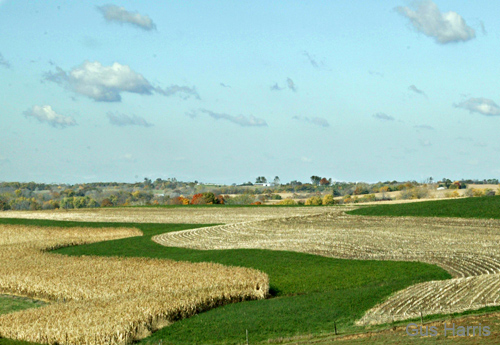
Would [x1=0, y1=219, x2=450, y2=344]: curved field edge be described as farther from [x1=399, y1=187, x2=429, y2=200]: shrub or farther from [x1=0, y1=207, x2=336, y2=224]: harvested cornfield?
[x1=399, y1=187, x2=429, y2=200]: shrub

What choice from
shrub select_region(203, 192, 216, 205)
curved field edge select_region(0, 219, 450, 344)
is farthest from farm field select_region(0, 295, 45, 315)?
shrub select_region(203, 192, 216, 205)

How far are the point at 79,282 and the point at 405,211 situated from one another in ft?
140

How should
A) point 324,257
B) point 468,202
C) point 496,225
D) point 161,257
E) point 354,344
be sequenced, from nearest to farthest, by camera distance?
point 354,344, point 324,257, point 161,257, point 496,225, point 468,202

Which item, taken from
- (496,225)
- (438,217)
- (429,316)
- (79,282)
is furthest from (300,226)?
(429,316)

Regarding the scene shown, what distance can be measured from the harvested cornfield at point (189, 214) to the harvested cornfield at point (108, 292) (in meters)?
30.4

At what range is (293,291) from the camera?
92.5 feet

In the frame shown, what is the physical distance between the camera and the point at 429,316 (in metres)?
19.1

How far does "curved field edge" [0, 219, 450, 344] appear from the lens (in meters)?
20.1

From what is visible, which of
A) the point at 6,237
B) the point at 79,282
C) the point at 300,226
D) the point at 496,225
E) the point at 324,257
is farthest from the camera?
the point at 6,237

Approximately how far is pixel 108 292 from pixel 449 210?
4425 cm

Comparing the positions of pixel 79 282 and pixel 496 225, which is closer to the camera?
pixel 79 282

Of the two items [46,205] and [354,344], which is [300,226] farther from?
[46,205]

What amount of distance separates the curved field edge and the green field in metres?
27.4

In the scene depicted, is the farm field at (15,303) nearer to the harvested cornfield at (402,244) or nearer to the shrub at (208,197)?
the harvested cornfield at (402,244)
